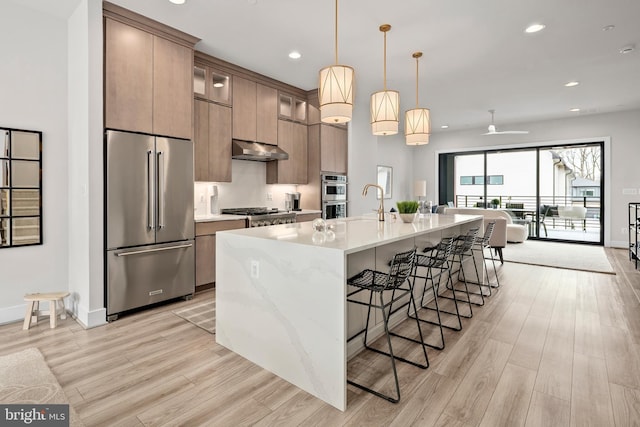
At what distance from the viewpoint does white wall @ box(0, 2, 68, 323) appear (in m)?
2.99

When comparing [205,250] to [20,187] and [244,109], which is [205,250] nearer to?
[20,187]

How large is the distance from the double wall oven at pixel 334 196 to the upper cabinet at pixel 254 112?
1.09m

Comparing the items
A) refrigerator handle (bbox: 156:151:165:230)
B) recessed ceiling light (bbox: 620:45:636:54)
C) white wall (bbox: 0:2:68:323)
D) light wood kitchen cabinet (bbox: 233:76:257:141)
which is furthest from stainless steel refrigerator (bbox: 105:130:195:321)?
recessed ceiling light (bbox: 620:45:636:54)

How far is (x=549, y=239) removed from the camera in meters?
8.09

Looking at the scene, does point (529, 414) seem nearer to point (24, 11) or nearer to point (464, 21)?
point (464, 21)

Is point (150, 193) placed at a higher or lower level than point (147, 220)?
higher

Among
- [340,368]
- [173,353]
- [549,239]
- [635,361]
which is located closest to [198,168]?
[173,353]

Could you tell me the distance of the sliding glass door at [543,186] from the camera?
300 inches

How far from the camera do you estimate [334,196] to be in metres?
5.70

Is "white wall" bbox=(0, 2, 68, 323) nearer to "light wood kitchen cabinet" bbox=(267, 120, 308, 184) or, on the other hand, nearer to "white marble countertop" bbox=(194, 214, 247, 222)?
"white marble countertop" bbox=(194, 214, 247, 222)

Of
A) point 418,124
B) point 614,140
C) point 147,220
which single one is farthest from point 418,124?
point 614,140

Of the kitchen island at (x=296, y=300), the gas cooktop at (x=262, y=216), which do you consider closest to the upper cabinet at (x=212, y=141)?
the gas cooktop at (x=262, y=216)

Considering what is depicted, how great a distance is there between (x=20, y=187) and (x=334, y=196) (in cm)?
394

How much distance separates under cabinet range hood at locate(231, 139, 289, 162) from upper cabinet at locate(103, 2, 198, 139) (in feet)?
2.63
